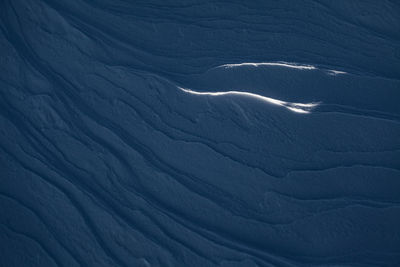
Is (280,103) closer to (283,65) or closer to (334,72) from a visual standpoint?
(283,65)

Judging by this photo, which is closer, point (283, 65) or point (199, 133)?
point (199, 133)

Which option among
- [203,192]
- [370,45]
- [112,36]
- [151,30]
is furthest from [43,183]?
[370,45]

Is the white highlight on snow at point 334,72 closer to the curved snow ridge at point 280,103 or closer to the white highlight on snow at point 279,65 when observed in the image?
the white highlight on snow at point 279,65

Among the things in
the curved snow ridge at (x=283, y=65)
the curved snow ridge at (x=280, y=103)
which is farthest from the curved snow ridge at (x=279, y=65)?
the curved snow ridge at (x=280, y=103)

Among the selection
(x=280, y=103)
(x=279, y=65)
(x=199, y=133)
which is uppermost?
(x=279, y=65)

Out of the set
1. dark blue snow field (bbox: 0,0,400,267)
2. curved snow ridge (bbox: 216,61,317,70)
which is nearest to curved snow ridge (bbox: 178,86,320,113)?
dark blue snow field (bbox: 0,0,400,267)

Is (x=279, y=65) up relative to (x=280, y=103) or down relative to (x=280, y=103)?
up

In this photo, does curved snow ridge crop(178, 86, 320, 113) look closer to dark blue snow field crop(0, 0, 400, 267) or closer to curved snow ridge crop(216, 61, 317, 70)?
dark blue snow field crop(0, 0, 400, 267)

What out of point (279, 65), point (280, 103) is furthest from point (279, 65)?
point (280, 103)
